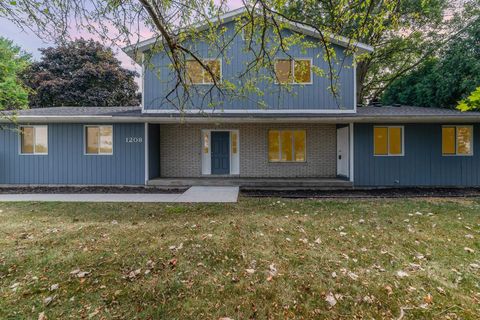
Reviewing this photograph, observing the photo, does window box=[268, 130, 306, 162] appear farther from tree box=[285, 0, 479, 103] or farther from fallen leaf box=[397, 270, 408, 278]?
fallen leaf box=[397, 270, 408, 278]

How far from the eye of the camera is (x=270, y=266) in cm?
337

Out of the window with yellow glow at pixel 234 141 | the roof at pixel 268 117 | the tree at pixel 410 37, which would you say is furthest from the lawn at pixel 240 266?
the tree at pixel 410 37

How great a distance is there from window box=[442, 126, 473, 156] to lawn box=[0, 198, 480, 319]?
500 centimetres

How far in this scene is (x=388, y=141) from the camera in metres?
9.47

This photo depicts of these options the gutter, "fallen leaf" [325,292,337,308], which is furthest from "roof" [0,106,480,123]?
"fallen leaf" [325,292,337,308]

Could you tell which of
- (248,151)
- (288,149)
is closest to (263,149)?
(248,151)

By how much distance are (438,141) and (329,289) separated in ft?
30.8

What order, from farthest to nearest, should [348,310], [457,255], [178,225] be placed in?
[178,225] < [457,255] < [348,310]

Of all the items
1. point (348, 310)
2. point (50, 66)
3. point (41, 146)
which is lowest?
point (348, 310)

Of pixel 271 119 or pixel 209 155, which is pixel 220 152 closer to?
pixel 209 155

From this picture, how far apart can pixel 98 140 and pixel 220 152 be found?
4815 millimetres

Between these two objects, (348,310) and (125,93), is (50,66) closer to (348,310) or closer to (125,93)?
(125,93)

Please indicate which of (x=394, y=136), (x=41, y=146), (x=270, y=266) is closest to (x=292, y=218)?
(x=270, y=266)

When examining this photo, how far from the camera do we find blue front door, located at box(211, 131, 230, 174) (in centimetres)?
1073
